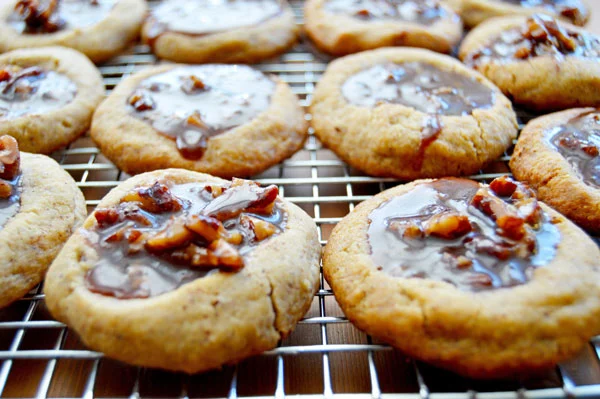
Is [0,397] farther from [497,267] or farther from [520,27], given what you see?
[520,27]

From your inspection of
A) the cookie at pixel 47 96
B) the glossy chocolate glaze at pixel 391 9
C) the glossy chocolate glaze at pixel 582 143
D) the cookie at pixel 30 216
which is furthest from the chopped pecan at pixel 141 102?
the glossy chocolate glaze at pixel 582 143

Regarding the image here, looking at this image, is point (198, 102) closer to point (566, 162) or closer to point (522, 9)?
point (566, 162)

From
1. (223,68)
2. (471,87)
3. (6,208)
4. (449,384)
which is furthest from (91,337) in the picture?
(471,87)

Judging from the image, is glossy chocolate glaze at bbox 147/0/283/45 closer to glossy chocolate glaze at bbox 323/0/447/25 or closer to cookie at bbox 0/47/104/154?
glossy chocolate glaze at bbox 323/0/447/25

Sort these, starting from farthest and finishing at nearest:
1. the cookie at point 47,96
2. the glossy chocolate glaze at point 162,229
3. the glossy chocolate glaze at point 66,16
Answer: the glossy chocolate glaze at point 66,16 < the cookie at point 47,96 < the glossy chocolate glaze at point 162,229

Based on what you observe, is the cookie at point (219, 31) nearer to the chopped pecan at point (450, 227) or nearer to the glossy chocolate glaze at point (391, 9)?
the glossy chocolate glaze at point (391, 9)

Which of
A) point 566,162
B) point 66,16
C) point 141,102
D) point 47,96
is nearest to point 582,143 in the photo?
point 566,162
